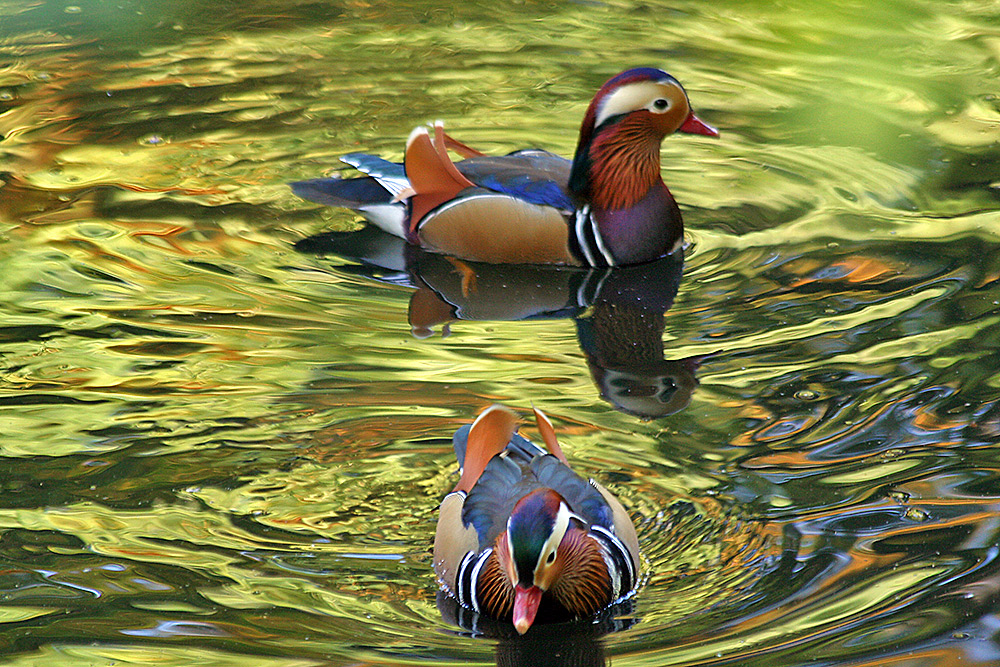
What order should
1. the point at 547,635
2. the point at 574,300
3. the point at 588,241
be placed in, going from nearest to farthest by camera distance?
the point at 547,635 < the point at 574,300 < the point at 588,241

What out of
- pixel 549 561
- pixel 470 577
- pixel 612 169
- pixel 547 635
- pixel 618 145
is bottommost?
pixel 547 635

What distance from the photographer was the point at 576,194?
6895 millimetres

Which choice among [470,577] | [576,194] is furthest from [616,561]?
[576,194]

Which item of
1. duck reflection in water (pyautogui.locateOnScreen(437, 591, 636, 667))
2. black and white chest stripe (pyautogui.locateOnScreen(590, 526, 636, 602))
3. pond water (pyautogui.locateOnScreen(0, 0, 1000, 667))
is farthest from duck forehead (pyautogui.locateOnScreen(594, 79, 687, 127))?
duck reflection in water (pyautogui.locateOnScreen(437, 591, 636, 667))

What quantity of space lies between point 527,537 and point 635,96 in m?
3.38

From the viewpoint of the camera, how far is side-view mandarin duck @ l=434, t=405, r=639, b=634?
4.02 meters

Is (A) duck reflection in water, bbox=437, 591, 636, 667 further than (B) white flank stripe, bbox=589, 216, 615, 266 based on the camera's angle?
No

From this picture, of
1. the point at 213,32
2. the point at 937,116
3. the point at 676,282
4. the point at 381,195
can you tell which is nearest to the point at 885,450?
the point at 676,282

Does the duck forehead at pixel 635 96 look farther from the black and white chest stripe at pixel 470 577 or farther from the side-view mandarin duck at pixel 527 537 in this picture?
the black and white chest stripe at pixel 470 577

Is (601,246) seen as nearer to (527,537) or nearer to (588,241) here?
(588,241)

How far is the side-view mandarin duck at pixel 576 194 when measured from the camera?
680 cm

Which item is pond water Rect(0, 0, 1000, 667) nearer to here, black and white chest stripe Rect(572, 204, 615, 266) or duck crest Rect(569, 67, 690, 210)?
black and white chest stripe Rect(572, 204, 615, 266)

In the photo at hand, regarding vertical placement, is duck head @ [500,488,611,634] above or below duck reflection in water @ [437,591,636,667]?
above

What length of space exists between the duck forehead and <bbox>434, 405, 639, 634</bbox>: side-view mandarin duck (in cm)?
273
